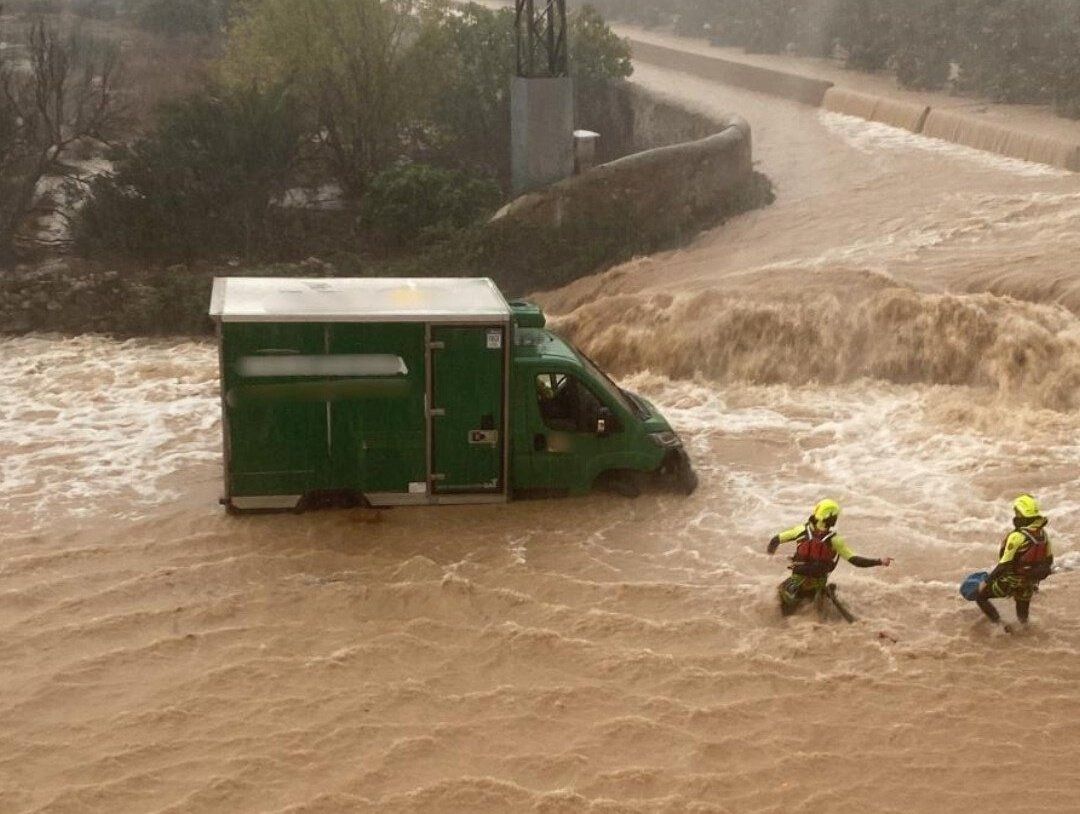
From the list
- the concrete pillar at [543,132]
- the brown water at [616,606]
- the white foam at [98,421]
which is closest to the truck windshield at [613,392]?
the brown water at [616,606]

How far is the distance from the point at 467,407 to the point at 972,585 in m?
4.76

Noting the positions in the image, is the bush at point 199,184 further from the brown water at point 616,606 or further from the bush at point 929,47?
the bush at point 929,47

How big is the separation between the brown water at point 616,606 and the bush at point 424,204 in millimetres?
8687

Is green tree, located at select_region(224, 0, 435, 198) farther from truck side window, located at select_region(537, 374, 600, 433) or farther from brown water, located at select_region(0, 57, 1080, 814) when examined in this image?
truck side window, located at select_region(537, 374, 600, 433)

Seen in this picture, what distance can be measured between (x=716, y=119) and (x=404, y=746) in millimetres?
24533

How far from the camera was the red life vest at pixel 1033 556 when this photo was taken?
995cm

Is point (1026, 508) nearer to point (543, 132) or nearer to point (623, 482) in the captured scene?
point (623, 482)

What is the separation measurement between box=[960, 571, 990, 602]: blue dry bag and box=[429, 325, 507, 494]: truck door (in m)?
4.42

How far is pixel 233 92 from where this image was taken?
90.2 feet

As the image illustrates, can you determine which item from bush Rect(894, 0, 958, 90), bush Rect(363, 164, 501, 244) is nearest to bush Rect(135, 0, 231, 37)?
bush Rect(363, 164, 501, 244)

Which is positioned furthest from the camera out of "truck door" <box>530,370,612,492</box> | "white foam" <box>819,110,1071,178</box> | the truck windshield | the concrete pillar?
"white foam" <box>819,110,1071,178</box>

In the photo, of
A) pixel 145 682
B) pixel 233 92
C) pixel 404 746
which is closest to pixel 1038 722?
pixel 404 746

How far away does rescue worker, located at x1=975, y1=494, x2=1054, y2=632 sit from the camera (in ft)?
32.7

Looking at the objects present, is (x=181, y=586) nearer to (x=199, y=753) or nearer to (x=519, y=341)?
(x=199, y=753)
